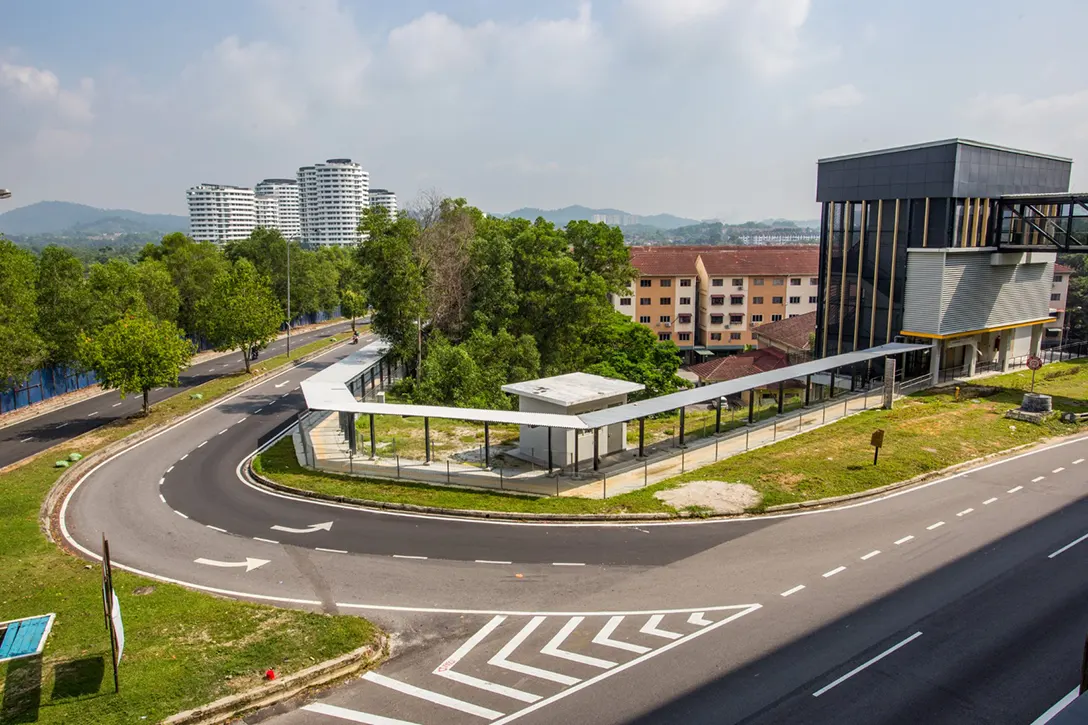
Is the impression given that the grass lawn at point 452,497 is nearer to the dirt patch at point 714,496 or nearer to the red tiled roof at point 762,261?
the dirt patch at point 714,496

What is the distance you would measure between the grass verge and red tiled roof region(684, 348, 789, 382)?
20369mm

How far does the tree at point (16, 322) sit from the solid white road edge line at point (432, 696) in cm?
4216

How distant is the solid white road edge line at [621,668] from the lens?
42.7 ft

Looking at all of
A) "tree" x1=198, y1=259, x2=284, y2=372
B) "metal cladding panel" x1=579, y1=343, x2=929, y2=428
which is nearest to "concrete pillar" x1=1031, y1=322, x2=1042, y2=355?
"metal cladding panel" x1=579, y1=343, x2=929, y2=428

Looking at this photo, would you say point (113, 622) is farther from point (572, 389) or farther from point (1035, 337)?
point (1035, 337)

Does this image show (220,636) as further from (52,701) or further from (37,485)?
(37,485)

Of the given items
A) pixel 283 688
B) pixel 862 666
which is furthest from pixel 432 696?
pixel 862 666

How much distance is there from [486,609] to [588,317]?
36.3 metres

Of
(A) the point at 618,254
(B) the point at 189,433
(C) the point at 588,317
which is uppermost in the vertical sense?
(A) the point at 618,254

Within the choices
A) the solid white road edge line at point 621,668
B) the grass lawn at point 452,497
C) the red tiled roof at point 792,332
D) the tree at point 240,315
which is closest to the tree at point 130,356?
the tree at point 240,315

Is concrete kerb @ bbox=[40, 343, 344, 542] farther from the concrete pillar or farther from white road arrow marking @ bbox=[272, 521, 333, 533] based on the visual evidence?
the concrete pillar

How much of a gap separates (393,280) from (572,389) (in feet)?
64.2

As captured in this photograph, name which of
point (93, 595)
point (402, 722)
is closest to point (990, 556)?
point (402, 722)

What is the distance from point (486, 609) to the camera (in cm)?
1708
